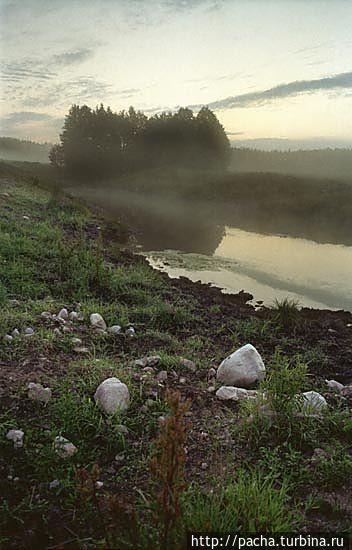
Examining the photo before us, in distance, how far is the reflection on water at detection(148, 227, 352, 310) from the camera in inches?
316

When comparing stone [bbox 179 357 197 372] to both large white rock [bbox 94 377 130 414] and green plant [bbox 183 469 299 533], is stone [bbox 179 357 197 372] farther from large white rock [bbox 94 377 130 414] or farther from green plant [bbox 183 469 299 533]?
green plant [bbox 183 469 299 533]

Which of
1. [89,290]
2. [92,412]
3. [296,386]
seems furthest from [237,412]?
[89,290]

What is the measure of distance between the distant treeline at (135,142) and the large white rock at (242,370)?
33056mm

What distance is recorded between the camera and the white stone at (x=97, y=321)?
475 cm

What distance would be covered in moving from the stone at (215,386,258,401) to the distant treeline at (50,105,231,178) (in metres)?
33.4

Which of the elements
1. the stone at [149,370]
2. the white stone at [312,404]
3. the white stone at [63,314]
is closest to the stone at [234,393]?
the white stone at [312,404]

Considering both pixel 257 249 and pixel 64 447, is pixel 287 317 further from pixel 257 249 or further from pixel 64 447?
pixel 257 249

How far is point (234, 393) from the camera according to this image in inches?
140

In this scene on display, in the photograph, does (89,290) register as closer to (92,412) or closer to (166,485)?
(92,412)

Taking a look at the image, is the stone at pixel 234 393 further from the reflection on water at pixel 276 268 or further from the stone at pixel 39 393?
the reflection on water at pixel 276 268

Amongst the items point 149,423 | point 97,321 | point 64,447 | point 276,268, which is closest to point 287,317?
point 97,321

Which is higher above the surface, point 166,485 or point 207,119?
point 207,119

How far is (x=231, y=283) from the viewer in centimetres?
864

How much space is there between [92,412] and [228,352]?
6.76 ft
